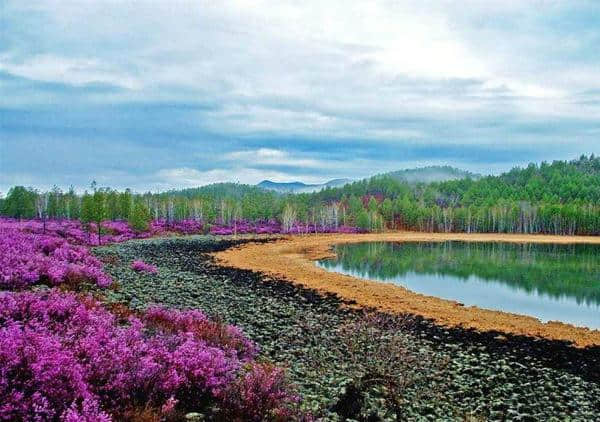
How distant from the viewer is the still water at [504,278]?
3603cm

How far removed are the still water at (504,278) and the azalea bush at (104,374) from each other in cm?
2836

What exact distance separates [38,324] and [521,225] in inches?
6957

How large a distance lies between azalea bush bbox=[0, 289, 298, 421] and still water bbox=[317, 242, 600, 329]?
28365 millimetres

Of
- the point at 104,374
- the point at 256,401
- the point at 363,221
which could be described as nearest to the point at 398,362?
the point at 256,401

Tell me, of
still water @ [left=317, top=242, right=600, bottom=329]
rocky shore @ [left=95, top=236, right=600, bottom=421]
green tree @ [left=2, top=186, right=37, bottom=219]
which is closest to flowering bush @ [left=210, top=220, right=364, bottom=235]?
green tree @ [left=2, top=186, right=37, bottom=219]

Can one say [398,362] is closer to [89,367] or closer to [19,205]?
[89,367]

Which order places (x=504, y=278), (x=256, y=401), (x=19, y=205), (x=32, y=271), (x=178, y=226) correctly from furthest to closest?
(x=178, y=226), (x=19, y=205), (x=504, y=278), (x=32, y=271), (x=256, y=401)

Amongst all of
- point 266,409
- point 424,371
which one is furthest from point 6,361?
point 424,371

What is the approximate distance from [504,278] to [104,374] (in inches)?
2096

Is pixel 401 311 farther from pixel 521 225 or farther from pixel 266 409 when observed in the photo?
pixel 521 225

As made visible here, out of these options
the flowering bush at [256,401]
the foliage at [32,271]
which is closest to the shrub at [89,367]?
the flowering bush at [256,401]

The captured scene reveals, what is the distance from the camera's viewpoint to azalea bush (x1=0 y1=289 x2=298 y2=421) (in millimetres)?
6709

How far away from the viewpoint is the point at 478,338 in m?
22.7

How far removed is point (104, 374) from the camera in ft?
26.0
